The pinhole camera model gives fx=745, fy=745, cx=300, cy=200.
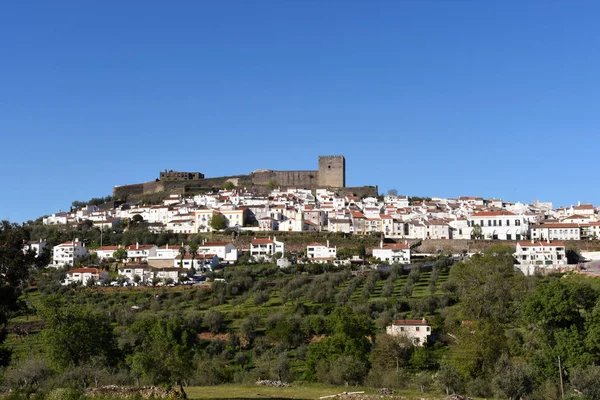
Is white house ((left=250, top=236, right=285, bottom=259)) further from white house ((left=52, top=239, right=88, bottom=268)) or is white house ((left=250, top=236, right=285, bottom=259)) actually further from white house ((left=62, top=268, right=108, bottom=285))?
white house ((left=52, top=239, right=88, bottom=268))

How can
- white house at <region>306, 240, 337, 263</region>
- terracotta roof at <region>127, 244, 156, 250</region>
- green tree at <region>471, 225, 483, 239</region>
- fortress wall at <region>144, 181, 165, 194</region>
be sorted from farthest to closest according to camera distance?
fortress wall at <region>144, 181, 165, 194</region> → green tree at <region>471, 225, 483, 239</region> → terracotta roof at <region>127, 244, 156, 250</region> → white house at <region>306, 240, 337, 263</region>

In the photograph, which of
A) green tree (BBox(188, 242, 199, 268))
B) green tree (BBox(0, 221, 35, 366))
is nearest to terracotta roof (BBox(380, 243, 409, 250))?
green tree (BBox(188, 242, 199, 268))

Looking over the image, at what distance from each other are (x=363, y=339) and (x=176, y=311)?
15372 millimetres

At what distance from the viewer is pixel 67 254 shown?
208 ft

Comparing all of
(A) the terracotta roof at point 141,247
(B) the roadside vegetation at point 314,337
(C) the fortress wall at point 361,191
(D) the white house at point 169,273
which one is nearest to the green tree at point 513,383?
(B) the roadside vegetation at point 314,337

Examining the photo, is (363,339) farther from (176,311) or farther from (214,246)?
(214,246)

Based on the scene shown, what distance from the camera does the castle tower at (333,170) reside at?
95.1 m

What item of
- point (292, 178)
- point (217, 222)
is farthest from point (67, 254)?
point (292, 178)

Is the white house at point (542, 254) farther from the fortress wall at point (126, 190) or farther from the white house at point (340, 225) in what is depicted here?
the fortress wall at point (126, 190)

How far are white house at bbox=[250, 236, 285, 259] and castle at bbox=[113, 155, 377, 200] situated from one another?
30.4m

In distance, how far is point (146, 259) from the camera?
61219mm

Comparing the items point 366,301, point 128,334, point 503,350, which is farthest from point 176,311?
point 503,350

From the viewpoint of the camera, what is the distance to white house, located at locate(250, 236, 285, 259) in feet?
206

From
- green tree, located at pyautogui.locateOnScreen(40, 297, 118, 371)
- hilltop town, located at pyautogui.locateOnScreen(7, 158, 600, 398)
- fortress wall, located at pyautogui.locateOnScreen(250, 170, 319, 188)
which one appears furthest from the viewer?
fortress wall, located at pyautogui.locateOnScreen(250, 170, 319, 188)
